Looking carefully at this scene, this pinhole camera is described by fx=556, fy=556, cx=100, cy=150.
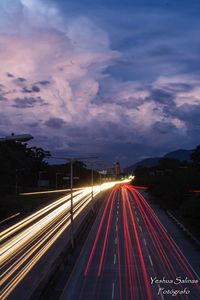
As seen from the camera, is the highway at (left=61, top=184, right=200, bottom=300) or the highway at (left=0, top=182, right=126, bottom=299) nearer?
the highway at (left=61, top=184, right=200, bottom=300)

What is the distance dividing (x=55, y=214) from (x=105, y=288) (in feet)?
197

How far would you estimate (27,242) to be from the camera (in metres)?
64.5

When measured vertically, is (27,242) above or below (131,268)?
above

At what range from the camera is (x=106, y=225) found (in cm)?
8562

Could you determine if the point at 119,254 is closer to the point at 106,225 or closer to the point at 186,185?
the point at 106,225

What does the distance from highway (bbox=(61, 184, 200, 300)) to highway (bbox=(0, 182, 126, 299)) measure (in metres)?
4.04

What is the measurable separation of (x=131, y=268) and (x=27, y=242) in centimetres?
1890

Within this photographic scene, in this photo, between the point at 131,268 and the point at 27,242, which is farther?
the point at 27,242

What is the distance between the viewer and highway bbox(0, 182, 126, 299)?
43.5 metres

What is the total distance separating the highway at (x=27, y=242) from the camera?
143 ft

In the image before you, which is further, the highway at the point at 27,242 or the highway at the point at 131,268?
the highway at the point at 27,242

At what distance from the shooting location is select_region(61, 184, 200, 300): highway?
38.5 meters

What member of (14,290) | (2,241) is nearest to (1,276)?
(14,290)

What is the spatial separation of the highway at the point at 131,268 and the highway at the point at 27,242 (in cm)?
404
